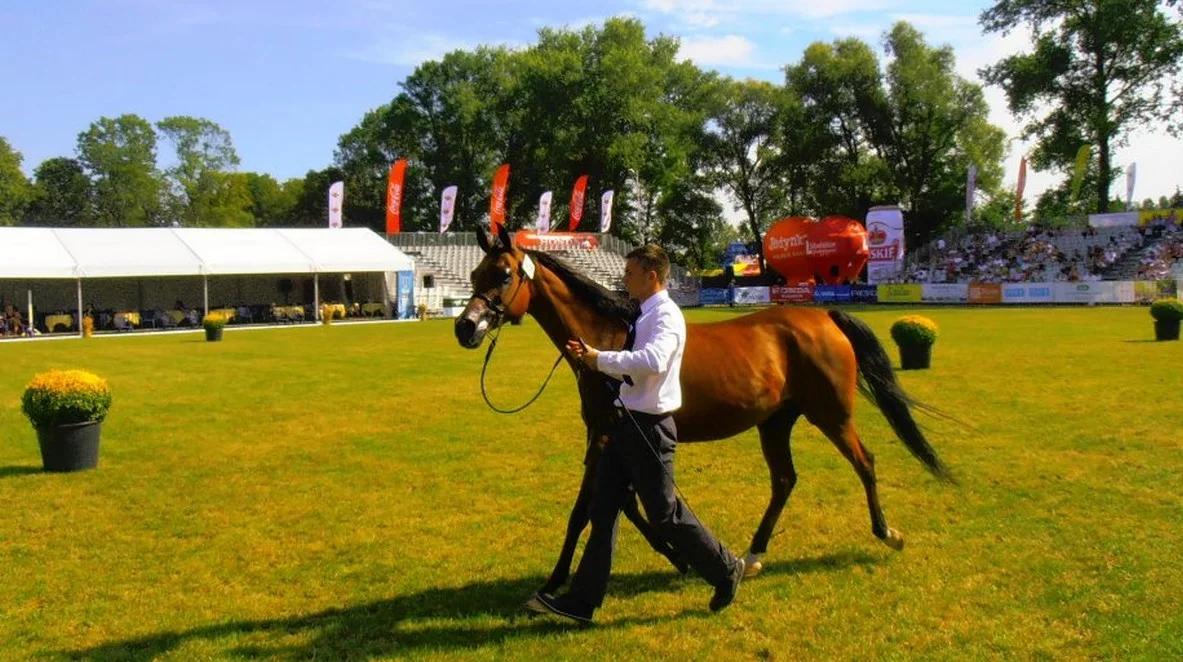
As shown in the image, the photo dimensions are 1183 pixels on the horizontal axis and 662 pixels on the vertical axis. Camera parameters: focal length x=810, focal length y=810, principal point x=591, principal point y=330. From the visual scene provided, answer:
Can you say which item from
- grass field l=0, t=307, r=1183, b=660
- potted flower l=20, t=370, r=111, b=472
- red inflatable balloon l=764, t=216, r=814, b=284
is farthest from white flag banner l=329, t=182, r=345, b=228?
potted flower l=20, t=370, r=111, b=472

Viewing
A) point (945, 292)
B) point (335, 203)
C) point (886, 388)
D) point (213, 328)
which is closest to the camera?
point (886, 388)

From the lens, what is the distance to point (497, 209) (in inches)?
2020

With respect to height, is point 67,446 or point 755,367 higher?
point 755,367

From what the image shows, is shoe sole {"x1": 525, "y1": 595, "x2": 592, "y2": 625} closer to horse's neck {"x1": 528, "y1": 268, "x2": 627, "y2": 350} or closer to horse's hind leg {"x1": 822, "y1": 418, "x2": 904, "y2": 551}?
horse's neck {"x1": 528, "y1": 268, "x2": 627, "y2": 350}

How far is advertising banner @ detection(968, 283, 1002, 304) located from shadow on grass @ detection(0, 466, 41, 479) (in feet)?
135

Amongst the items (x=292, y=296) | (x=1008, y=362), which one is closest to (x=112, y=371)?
(x=1008, y=362)

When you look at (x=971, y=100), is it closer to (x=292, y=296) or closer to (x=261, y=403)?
(x=292, y=296)

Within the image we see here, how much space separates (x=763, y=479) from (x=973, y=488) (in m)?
1.88

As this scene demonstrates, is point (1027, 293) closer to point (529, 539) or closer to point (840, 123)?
point (840, 123)

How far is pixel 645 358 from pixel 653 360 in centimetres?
4

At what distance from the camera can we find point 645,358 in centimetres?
418

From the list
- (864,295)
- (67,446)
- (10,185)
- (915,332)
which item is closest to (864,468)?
(67,446)

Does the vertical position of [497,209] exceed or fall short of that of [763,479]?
Result: it exceeds it

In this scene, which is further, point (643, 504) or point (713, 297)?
point (713, 297)
